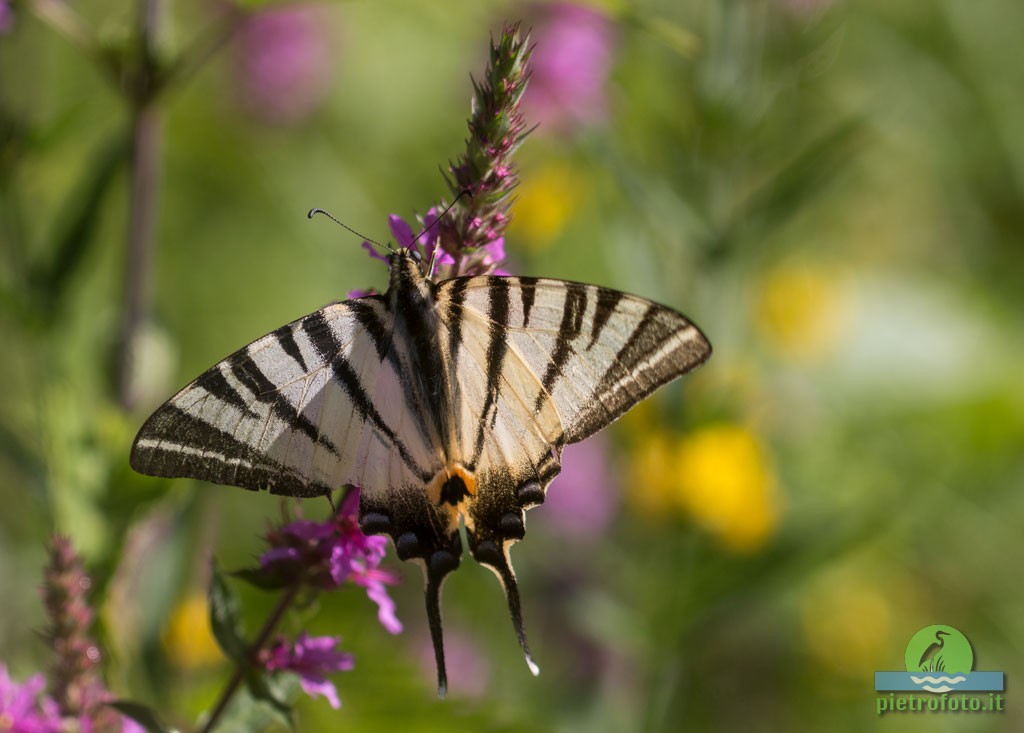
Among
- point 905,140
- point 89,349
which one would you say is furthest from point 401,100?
point 89,349

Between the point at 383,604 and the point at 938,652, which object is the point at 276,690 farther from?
the point at 938,652

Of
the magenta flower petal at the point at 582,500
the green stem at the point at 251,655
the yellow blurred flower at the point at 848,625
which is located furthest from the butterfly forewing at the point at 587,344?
the yellow blurred flower at the point at 848,625

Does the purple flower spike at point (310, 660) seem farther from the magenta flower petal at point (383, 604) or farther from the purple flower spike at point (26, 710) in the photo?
the purple flower spike at point (26, 710)

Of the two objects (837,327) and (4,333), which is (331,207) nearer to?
(4,333)

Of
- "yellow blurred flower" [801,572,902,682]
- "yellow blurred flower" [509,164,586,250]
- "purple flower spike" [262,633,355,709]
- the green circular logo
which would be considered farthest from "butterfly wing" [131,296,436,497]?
"yellow blurred flower" [801,572,902,682]

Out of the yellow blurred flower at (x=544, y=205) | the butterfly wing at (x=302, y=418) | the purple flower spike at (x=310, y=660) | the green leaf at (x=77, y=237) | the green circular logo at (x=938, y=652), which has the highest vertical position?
the yellow blurred flower at (x=544, y=205)

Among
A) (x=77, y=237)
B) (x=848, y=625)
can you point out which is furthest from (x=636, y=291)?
(x=848, y=625)
